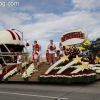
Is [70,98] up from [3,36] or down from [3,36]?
down

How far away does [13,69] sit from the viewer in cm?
1586

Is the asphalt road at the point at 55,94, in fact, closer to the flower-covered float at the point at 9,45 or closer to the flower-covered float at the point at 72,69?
the flower-covered float at the point at 72,69

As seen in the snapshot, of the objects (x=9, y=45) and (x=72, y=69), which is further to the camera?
(x=9, y=45)

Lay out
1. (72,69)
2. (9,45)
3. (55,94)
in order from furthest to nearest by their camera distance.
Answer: (9,45)
(72,69)
(55,94)

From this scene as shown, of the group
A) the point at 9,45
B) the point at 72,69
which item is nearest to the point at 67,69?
the point at 72,69

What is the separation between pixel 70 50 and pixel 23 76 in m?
3.24

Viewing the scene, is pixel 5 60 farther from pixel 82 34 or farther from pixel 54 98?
pixel 54 98

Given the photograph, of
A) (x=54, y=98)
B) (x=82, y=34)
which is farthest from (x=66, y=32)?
(x=54, y=98)

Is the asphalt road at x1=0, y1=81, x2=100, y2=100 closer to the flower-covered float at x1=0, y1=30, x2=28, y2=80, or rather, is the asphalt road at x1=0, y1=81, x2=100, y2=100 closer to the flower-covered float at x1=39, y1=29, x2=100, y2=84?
the flower-covered float at x1=39, y1=29, x2=100, y2=84

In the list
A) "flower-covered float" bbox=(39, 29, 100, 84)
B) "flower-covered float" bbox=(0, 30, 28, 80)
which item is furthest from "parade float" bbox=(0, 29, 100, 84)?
"flower-covered float" bbox=(0, 30, 28, 80)

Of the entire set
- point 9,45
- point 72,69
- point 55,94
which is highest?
point 9,45

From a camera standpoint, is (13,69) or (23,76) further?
(13,69)

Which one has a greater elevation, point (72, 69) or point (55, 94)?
point (72, 69)

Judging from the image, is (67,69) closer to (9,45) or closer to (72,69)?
(72,69)
